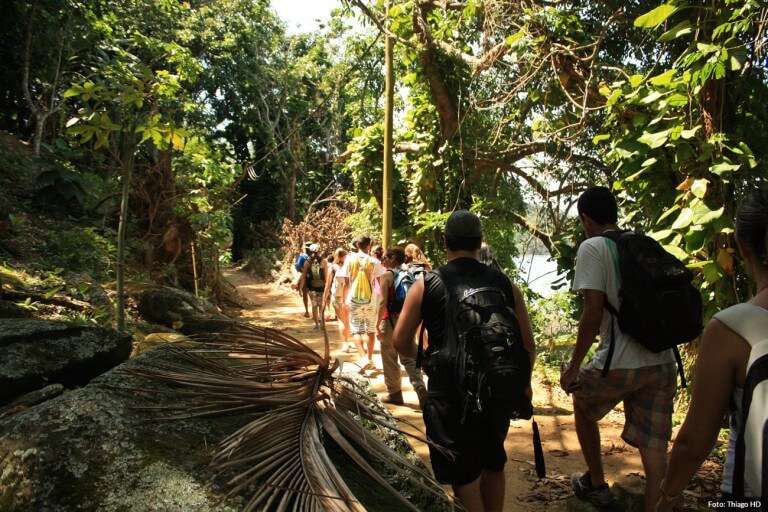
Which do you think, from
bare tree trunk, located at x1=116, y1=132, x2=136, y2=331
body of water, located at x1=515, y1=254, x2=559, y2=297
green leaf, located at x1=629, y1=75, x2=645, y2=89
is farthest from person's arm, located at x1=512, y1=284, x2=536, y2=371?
bare tree trunk, located at x1=116, y1=132, x2=136, y2=331

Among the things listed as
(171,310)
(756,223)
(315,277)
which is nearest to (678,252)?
(756,223)

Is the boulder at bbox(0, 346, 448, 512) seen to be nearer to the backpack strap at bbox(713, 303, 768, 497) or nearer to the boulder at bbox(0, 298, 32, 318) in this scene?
the backpack strap at bbox(713, 303, 768, 497)

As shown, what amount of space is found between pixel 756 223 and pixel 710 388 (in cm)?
51

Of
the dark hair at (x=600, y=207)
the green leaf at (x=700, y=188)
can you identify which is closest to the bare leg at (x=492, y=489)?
the dark hair at (x=600, y=207)

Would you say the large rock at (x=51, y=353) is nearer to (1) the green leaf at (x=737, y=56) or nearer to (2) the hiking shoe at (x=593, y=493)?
(2) the hiking shoe at (x=593, y=493)

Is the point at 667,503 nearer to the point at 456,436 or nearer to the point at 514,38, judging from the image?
the point at 456,436

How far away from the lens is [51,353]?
109 inches

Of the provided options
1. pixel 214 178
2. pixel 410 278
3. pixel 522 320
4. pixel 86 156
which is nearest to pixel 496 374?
pixel 522 320

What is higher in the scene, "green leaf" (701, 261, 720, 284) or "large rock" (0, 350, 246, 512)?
"green leaf" (701, 261, 720, 284)

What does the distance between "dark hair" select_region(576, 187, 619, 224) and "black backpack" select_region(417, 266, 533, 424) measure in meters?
0.90

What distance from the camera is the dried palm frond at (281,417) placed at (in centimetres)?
163

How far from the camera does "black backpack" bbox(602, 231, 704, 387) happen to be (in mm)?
2717

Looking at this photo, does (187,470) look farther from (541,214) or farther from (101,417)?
(541,214)

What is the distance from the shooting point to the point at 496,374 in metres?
2.32
